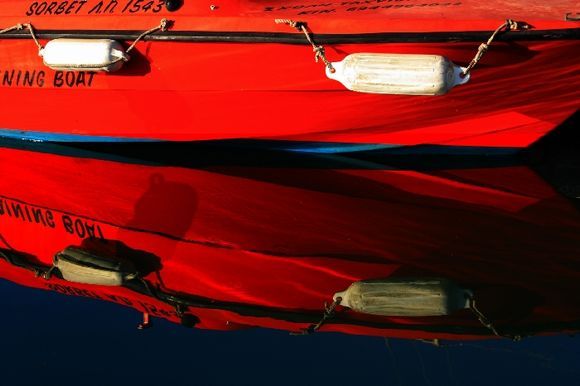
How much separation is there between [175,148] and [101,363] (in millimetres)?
2733

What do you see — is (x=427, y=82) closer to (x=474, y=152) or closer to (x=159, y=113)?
(x=474, y=152)

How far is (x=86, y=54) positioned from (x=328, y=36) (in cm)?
192

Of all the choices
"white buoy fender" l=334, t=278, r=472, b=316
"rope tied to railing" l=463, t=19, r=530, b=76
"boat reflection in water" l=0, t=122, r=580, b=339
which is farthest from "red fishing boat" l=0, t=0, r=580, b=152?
"white buoy fender" l=334, t=278, r=472, b=316

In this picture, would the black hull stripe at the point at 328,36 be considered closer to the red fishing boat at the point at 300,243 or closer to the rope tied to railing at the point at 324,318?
the red fishing boat at the point at 300,243

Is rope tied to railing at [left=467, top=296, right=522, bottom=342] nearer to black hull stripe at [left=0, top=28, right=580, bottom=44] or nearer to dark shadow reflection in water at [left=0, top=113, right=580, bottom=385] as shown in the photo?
dark shadow reflection in water at [left=0, top=113, right=580, bottom=385]

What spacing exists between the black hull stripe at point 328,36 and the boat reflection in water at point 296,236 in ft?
4.20

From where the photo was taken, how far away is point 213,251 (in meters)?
6.12

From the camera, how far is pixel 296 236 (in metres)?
6.15

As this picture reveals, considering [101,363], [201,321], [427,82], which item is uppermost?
[427,82]

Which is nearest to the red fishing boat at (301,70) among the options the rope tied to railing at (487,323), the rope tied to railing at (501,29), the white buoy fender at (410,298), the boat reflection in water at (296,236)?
the rope tied to railing at (501,29)

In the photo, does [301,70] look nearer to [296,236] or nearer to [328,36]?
[328,36]

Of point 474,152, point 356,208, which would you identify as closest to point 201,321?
point 356,208

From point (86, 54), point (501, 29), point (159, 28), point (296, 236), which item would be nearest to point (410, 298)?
point (296, 236)

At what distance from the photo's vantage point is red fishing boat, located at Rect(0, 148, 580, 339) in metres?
5.19
